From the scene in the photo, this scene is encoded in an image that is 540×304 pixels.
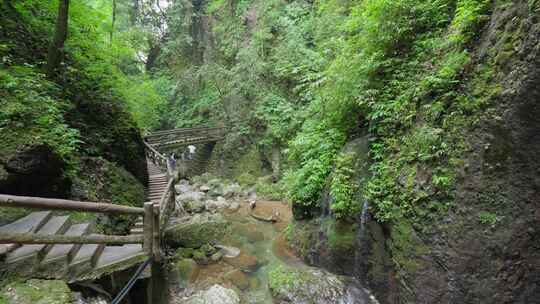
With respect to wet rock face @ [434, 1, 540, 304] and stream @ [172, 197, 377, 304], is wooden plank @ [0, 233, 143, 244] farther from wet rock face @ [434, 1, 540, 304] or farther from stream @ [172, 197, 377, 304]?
wet rock face @ [434, 1, 540, 304]

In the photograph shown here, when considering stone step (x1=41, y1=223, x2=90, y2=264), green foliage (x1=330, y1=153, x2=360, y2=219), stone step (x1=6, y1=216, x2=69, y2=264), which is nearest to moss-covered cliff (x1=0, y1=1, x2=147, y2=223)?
stone step (x1=6, y1=216, x2=69, y2=264)

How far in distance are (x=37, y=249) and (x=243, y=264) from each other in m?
4.69

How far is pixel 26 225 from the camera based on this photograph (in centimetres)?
327

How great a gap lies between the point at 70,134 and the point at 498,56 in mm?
6742

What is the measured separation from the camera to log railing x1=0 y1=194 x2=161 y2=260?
2.28 m

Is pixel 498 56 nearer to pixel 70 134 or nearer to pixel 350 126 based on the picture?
pixel 350 126

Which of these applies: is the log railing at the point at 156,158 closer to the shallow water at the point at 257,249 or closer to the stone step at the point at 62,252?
the shallow water at the point at 257,249

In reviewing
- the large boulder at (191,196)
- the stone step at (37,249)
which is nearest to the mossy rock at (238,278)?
the stone step at (37,249)

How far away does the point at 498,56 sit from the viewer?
326cm

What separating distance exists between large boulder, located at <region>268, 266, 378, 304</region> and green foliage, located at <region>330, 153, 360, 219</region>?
Result: 126 centimetres

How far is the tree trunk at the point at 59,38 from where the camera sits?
17.1 ft

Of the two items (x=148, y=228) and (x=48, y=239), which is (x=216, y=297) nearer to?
(x=148, y=228)

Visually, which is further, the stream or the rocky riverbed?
the rocky riverbed

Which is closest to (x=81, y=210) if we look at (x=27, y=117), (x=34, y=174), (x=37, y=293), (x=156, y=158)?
(x=37, y=293)
